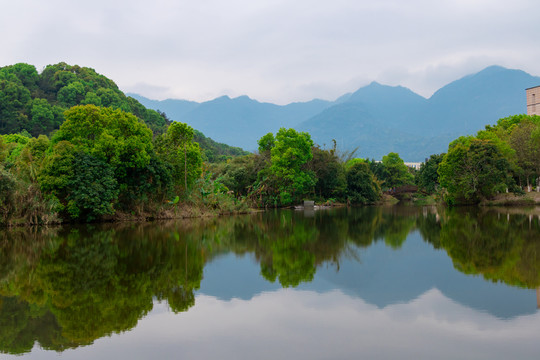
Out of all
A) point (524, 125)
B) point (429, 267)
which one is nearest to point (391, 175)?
point (524, 125)

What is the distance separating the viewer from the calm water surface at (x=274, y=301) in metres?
5.95

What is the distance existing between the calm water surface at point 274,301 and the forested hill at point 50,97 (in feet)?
202

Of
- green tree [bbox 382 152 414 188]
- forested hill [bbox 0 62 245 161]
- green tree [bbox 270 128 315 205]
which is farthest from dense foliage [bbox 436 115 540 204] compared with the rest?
forested hill [bbox 0 62 245 161]

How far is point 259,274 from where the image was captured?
36.4ft

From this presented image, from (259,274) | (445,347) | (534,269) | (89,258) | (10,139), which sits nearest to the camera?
(445,347)

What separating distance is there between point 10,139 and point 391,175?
55232 mm

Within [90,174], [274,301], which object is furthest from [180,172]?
[274,301]

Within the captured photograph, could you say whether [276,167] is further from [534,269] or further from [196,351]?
[196,351]

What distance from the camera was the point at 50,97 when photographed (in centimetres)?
8481

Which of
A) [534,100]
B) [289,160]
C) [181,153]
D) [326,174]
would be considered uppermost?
[534,100]

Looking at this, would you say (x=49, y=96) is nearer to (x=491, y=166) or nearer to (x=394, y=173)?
(x=394, y=173)

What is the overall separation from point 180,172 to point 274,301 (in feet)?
78.2

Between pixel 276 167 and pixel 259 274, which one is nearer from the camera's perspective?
pixel 259 274

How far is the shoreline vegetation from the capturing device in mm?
24812
